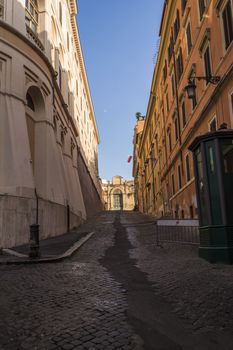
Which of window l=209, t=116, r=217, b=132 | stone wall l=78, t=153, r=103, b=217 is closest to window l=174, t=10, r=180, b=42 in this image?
window l=209, t=116, r=217, b=132

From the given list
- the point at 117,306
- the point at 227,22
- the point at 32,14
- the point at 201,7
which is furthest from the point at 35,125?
the point at 117,306

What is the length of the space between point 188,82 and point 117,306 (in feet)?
33.3

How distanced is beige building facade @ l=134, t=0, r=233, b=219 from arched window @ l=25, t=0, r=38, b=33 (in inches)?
335

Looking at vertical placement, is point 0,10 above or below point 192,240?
above

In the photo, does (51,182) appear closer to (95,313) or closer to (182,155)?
(182,155)

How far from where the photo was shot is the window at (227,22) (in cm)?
1341

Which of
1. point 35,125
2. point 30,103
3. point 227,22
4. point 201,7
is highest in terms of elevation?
point 201,7

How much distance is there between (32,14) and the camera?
2231cm

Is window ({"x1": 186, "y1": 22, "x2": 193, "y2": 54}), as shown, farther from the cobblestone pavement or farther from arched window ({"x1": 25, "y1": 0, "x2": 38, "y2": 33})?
the cobblestone pavement

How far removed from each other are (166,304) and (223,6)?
12060mm

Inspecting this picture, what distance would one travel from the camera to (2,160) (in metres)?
15.7

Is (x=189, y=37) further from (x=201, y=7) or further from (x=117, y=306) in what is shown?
(x=117, y=306)

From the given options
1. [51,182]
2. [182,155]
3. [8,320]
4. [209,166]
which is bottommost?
[8,320]

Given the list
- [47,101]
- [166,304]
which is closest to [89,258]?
[166,304]
